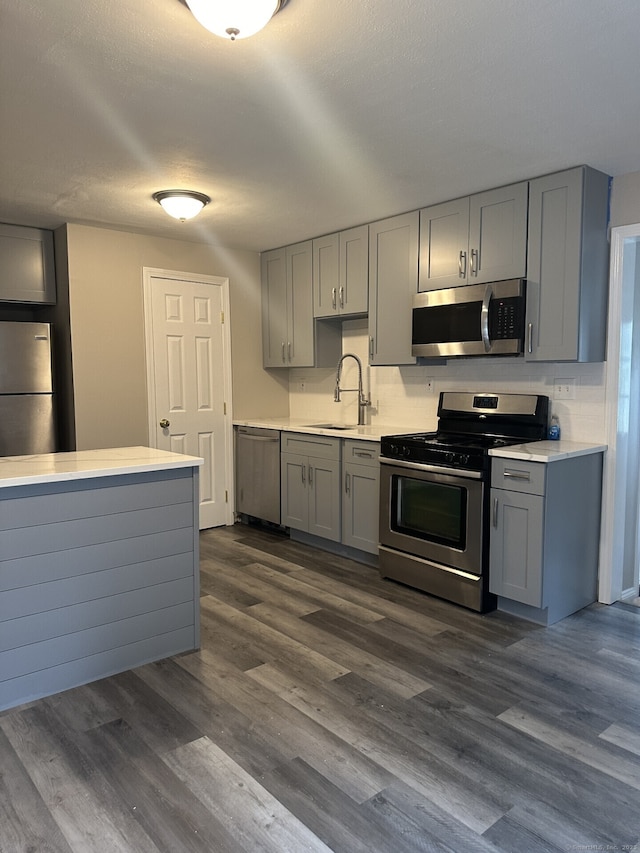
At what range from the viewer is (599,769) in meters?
1.98

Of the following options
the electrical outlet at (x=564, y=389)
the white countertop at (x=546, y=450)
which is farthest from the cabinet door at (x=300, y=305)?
the white countertop at (x=546, y=450)

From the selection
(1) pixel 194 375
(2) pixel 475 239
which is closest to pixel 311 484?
(1) pixel 194 375

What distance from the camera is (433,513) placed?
11.3 ft

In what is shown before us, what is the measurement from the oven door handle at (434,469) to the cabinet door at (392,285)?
2.49ft

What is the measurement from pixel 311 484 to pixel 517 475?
1.76m

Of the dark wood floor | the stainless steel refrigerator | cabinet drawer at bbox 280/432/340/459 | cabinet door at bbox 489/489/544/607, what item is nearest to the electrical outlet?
cabinet door at bbox 489/489/544/607

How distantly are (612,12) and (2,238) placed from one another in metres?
3.82

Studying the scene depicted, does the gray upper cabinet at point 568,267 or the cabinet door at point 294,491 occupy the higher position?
the gray upper cabinet at point 568,267

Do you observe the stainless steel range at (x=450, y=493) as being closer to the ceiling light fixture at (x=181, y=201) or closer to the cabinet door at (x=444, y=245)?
the cabinet door at (x=444, y=245)

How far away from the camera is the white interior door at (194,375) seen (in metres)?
4.61

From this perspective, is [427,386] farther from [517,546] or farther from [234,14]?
[234,14]

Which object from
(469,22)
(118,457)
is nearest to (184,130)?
(469,22)

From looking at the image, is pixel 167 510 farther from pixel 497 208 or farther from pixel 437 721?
pixel 497 208

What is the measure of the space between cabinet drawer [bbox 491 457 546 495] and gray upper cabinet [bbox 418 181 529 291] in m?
1.08
